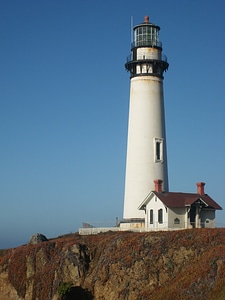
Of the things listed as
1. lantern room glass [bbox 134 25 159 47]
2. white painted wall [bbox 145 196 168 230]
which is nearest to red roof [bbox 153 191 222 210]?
white painted wall [bbox 145 196 168 230]

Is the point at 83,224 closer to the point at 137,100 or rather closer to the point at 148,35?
the point at 137,100

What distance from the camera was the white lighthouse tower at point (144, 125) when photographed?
44531mm

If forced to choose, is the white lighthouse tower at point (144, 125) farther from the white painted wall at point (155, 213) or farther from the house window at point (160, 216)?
the house window at point (160, 216)

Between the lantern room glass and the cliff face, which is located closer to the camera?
the cliff face

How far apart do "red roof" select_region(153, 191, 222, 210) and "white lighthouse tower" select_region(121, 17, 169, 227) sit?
328 cm

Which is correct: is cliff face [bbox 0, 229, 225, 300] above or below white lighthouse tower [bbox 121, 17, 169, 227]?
below

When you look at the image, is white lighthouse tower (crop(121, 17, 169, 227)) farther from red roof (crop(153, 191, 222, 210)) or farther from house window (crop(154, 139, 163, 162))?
red roof (crop(153, 191, 222, 210))

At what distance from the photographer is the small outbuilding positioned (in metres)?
40.1

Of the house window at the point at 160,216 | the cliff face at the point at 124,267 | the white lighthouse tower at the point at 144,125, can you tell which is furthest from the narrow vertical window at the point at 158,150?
the cliff face at the point at 124,267

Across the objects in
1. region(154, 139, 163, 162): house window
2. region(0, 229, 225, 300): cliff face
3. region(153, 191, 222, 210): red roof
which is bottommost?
region(0, 229, 225, 300): cliff face

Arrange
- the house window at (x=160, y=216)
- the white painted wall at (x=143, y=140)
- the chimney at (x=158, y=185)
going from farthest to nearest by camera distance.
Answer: the white painted wall at (x=143, y=140) → the chimney at (x=158, y=185) → the house window at (x=160, y=216)

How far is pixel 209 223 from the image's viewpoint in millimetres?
41406

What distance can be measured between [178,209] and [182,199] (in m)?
0.90

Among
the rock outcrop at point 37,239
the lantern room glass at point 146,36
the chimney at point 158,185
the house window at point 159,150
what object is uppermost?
the lantern room glass at point 146,36
